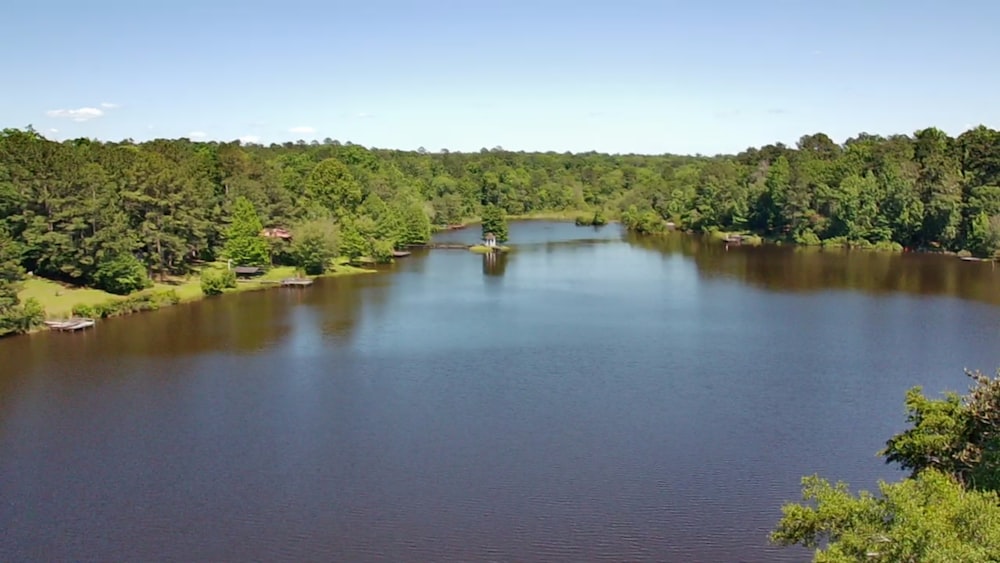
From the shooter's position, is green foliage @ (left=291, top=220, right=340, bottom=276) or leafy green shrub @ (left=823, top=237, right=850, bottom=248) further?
leafy green shrub @ (left=823, top=237, right=850, bottom=248)


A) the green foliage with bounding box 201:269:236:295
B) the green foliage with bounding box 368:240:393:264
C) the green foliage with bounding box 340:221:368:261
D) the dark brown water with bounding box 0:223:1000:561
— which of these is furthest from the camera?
the green foliage with bounding box 368:240:393:264

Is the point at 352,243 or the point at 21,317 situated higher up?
the point at 352,243

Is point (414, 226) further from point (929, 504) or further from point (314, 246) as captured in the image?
point (929, 504)


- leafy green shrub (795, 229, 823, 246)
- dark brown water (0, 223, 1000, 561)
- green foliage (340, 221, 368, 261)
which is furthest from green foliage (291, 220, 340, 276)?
leafy green shrub (795, 229, 823, 246)

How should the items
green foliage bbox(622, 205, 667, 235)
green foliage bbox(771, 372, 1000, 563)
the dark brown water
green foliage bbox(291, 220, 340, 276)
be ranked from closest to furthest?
green foliage bbox(771, 372, 1000, 563)
the dark brown water
green foliage bbox(291, 220, 340, 276)
green foliage bbox(622, 205, 667, 235)

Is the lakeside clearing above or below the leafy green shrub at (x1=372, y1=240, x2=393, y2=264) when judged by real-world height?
below

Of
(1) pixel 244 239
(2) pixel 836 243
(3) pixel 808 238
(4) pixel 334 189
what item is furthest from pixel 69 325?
(2) pixel 836 243

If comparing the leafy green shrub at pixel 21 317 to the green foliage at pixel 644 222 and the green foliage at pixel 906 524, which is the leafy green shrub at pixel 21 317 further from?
the green foliage at pixel 644 222

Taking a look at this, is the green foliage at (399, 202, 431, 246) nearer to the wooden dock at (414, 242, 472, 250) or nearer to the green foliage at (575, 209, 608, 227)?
the wooden dock at (414, 242, 472, 250)
